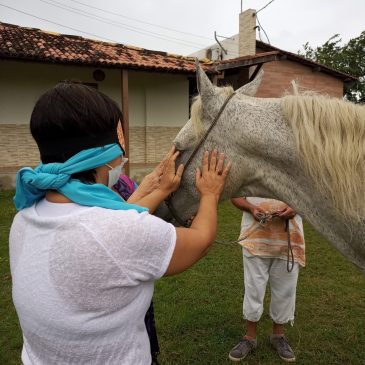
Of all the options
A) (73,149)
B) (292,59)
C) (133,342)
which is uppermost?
(292,59)

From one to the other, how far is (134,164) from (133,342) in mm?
11265

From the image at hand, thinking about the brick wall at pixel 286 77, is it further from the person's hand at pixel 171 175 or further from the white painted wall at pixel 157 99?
the person's hand at pixel 171 175

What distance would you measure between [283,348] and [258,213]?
4.15 feet

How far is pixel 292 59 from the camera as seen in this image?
1648 cm

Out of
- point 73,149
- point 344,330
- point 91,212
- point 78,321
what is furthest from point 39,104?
point 344,330

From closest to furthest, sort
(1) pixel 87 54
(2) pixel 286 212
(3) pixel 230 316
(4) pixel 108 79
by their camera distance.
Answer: (2) pixel 286 212 → (3) pixel 230 316 → (1) pixel 87 54 → (4) pixel 108 79

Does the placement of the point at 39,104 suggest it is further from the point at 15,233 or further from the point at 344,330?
the point at 344,330

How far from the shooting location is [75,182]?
3.48 ft

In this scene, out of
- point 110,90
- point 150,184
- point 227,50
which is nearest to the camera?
point 150,184

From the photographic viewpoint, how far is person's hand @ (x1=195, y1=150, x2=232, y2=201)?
1.54 metres

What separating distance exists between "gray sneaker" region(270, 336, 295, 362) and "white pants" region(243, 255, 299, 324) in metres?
0.23

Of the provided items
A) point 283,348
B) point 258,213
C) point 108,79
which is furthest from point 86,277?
point 108,79

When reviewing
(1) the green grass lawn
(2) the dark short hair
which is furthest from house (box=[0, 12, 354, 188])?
(2) the dark short hair

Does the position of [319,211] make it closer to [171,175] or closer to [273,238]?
[171,175]
